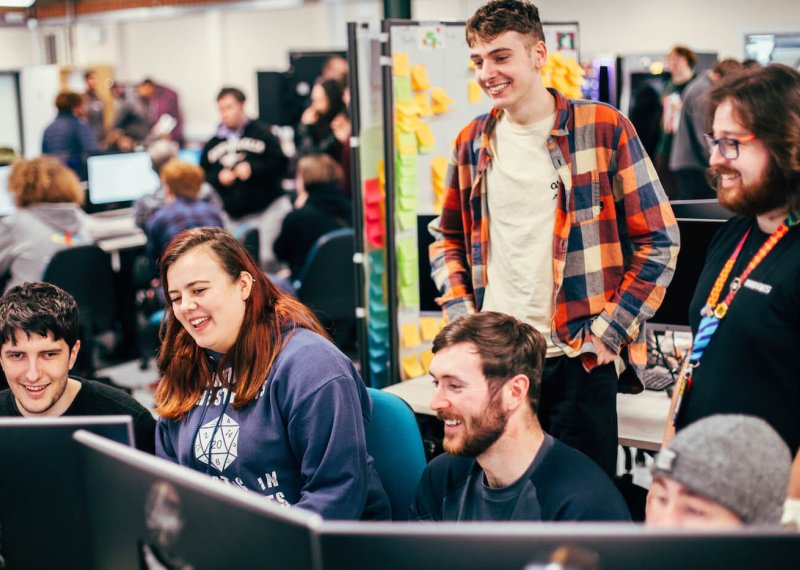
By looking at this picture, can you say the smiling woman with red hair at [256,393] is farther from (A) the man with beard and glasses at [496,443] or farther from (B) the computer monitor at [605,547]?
(B) the computer monitor at [605,547]

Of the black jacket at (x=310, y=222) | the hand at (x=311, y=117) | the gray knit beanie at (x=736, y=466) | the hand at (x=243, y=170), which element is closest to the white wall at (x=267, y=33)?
the hand at (x=311, y=117)

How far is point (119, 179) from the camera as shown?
259 inches

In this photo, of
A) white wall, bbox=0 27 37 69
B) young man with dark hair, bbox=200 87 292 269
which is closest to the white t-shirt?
young man with dark hair, bbox=200 87 292 269

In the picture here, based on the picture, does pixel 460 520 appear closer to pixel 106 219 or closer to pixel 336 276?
pixel 336 276

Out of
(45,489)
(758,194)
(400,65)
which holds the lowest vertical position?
(45,489)

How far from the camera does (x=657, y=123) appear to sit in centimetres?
761

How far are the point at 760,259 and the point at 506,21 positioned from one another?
0.77m

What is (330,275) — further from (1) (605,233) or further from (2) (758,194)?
(2) (758,194)

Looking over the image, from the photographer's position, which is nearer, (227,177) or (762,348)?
(762,348)

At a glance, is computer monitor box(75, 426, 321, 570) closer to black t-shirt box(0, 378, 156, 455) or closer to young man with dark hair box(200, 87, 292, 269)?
black t-shirt box(0, 378, 156, 455)

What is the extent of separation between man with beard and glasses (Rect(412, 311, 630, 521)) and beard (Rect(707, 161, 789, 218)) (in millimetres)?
433

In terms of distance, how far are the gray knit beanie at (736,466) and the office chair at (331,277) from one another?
3373 mm

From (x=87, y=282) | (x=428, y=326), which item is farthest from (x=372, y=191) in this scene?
(x=87, y=282)

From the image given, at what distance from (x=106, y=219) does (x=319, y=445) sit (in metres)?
4.99
